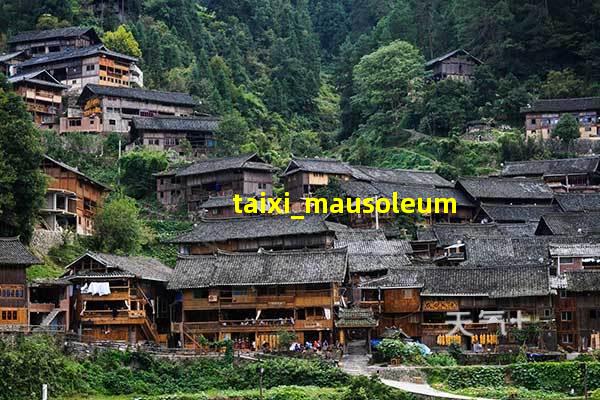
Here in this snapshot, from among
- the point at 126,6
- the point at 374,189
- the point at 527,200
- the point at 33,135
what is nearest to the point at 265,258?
the point at 33,135

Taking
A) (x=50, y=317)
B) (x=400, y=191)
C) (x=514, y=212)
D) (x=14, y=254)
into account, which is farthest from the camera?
(x=400, y=191)

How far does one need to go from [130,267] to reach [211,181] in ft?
79.3

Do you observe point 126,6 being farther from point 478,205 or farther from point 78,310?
point 78,310

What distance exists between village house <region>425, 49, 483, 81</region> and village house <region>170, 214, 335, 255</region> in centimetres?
3804

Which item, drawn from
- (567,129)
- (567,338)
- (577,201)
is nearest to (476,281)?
(567,338)

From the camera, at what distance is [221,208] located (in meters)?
77.1

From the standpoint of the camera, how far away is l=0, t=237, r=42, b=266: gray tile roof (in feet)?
170

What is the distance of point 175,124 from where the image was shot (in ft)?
293

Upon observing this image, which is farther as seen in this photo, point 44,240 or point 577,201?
point 577,201

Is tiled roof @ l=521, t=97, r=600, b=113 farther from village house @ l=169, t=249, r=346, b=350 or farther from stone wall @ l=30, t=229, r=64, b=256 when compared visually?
stone wall @ l=30, t=229, r=64, b=256

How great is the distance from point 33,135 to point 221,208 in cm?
1895

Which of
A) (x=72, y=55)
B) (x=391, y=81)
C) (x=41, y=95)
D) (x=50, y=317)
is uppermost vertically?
(x=72, y=55)

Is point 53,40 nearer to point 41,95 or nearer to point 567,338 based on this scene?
point 41,95

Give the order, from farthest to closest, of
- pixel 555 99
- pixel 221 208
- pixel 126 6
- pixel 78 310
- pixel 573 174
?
pixel 126 6 → pixel 555 99 → pixel 573 174 → pixel 221 208 → pixel 78 310
